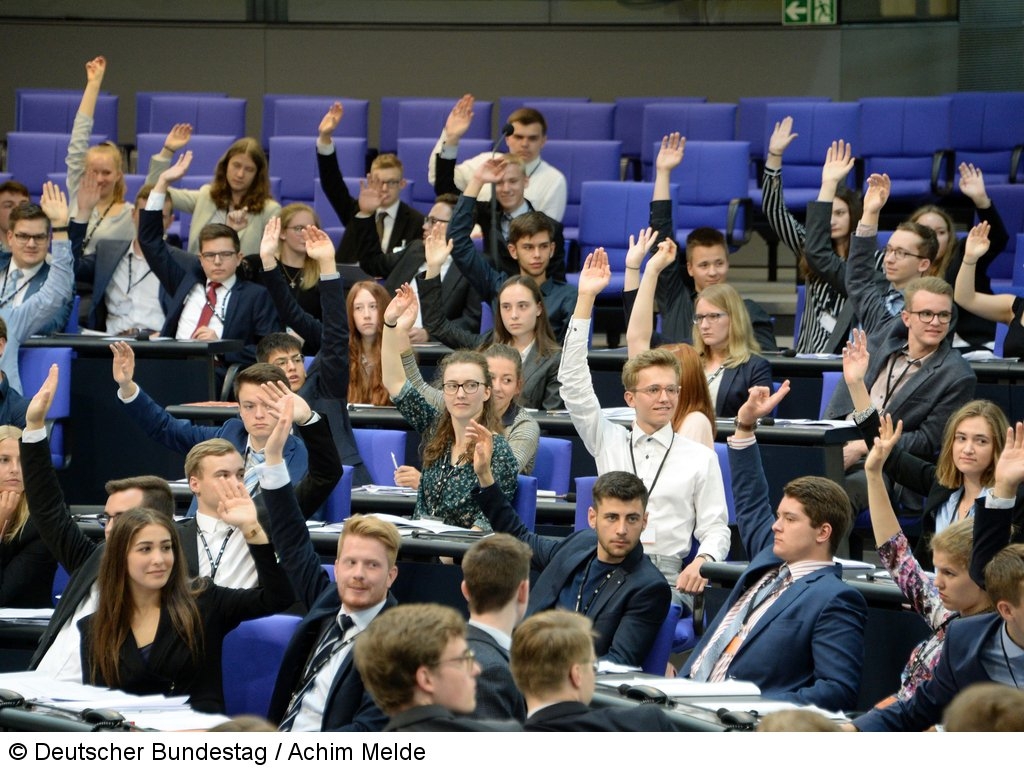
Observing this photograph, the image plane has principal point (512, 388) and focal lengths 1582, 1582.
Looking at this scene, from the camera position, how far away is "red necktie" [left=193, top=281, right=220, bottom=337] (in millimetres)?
6367

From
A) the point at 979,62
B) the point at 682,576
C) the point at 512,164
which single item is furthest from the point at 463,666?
the point at 979,62

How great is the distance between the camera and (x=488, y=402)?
14.8 feet

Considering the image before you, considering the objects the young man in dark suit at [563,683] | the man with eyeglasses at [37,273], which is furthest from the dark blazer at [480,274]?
the young man in dark suit at [563,683]

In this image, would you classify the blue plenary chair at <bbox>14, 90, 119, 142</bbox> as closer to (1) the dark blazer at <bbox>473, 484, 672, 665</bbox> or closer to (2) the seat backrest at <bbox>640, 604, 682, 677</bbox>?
(1) the dark blazer at <bbox>473, 484, 672, 665</bbox>

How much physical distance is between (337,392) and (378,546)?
1.91m

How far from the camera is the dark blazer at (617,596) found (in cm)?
370

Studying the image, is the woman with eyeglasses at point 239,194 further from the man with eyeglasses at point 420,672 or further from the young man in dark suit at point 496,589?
the man with eyeglasses at point 420,672

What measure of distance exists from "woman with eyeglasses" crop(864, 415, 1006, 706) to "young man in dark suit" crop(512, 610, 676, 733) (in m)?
0.88

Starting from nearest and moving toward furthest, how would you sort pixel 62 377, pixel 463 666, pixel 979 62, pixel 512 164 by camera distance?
pixel 463 666 → pixel 62 377 → pixel 512 164 → pixel 979 62

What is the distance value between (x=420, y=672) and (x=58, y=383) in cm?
384

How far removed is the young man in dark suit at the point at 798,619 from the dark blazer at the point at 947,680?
251 millimetres

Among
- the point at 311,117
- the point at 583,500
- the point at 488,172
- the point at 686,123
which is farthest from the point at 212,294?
the point at 686,123

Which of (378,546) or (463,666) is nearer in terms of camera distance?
(463,666)

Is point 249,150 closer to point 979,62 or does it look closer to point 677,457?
point 677,457
